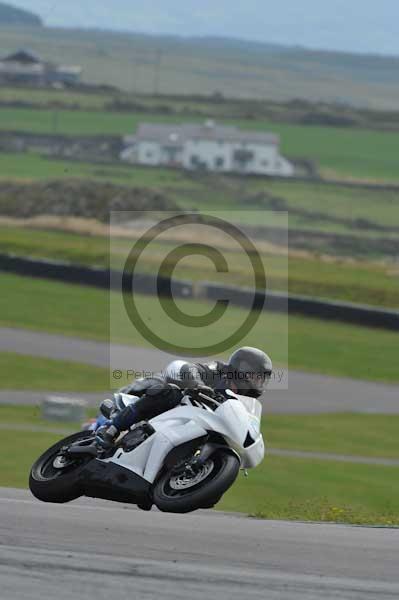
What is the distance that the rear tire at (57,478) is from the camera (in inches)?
333

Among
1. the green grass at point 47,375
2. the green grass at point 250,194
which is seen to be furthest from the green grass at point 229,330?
the green grass at point 250,194

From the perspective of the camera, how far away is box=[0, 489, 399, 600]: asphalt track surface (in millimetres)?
5648

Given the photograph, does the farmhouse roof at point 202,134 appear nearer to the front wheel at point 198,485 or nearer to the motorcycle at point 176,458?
the motorcycle at point 176,458

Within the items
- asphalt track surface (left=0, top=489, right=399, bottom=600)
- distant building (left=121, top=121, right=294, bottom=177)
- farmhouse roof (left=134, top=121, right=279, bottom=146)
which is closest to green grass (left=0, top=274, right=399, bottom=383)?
asphalt track surface (left=0, top=489, right=399, bottom=600)

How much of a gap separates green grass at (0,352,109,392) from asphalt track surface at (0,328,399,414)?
0.56m

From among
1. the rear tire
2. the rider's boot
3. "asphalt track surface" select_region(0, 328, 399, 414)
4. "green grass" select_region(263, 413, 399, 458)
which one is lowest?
"asphalt track surface" select_region(0, 328, 399, 414)

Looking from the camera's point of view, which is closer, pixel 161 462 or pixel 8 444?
pixel 161 462

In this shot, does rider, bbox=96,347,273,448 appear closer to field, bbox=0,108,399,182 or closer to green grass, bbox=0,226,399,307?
green grass, bbox=0,226,399,307

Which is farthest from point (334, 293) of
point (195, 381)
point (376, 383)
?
point (195, 381)

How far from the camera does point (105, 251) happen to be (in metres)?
46.0

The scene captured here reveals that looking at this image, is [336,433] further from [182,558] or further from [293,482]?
[182,558]

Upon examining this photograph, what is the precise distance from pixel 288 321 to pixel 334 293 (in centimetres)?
747

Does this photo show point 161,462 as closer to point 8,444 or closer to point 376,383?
point 8,444

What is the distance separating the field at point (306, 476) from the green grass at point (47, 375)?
8.96ft
